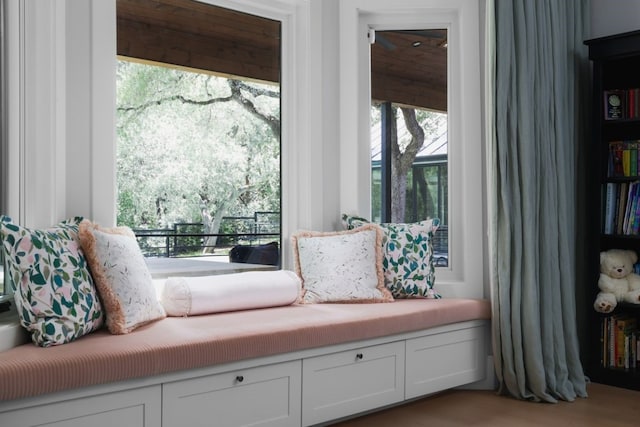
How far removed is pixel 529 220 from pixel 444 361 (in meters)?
0.83

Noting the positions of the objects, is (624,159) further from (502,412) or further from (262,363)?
(262,363)

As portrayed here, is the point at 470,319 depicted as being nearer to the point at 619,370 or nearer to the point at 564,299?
the point at 564,299

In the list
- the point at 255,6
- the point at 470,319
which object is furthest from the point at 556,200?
the point at 255,6

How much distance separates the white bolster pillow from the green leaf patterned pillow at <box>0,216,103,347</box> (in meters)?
0.47

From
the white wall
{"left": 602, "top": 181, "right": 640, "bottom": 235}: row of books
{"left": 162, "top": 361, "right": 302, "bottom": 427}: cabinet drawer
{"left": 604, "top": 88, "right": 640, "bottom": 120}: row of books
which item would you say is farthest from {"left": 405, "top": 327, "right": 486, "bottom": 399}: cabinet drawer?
the white wall

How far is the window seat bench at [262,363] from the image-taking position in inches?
71.6

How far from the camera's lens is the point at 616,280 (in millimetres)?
3420

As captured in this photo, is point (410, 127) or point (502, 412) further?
point (410, 127)

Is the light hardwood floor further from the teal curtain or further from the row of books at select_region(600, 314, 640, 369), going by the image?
the row of books at select_region(600, 314, 640, 369)

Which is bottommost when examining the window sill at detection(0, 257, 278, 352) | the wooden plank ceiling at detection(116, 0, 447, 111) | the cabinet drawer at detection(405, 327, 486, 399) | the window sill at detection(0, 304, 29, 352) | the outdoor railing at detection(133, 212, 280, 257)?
the cabinet drawer at detection(405, 327, 486, 399)

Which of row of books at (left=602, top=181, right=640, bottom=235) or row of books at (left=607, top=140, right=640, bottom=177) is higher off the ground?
Result: row of books at (left=607, top=140, right=640, bottom=177)

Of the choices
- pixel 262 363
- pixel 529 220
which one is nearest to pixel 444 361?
pixel 529 220

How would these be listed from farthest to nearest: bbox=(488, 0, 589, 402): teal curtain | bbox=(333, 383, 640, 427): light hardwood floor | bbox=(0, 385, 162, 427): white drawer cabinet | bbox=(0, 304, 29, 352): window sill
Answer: bbox=(488, 0, 589, 402): teal curtain, bbox=(333, 383, 640, 427): light hardwood floor, bbox=(0, 304, 29, 352): window sill, bbox=(0, 385, 162, 427): white drawer cabinet

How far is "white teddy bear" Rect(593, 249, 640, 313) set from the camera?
3.37 metres
